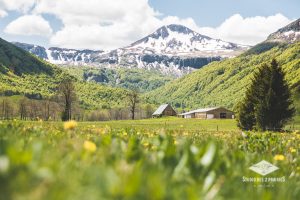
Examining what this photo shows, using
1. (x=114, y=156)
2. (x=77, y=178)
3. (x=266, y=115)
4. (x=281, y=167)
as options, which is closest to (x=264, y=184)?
(x=281, y=167)

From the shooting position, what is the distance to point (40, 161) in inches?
73.9

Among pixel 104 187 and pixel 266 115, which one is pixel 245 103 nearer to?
pixel 266 115

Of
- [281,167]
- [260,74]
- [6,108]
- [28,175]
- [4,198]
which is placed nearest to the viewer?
[4,198]

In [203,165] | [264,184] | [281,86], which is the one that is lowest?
[264,184]

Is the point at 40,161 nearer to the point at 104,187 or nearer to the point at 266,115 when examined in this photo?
the point at 104,187

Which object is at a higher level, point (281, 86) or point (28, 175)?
point (281, 86)

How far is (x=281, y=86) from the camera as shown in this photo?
72.4 metres

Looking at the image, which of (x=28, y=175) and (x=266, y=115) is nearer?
(x=28, y=175)

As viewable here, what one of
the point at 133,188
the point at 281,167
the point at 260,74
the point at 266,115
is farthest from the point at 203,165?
the point at 260,74

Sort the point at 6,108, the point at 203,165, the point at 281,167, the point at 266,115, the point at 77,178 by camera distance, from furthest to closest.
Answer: the point at 6,108
the point at 266,115
the point at 281,167
the point at 203,165
the point at 77,178

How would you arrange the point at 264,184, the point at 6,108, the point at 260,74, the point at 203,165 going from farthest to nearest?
the point at 6,108, the point at 260,74, the point at 264,184, the point at 203,165

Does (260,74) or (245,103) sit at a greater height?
(260,74)

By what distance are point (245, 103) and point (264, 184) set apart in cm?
7712

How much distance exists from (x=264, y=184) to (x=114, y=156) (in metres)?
1.60
